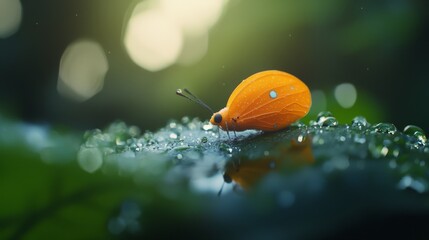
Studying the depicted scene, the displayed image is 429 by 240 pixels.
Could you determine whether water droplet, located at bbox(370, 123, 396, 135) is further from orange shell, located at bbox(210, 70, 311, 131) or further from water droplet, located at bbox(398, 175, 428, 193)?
water droplet, located at bbox(398, 175, 428, 193)

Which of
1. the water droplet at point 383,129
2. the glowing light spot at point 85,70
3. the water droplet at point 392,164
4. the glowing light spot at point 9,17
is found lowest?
the water droplet at point 392,164

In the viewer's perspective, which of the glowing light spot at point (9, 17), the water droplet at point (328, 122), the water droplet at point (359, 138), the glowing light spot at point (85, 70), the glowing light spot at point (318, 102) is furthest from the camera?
the glowing light spot at point (85, 70)

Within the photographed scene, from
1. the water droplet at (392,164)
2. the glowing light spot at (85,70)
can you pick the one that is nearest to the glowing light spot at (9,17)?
the glowing light spot at (85,70)

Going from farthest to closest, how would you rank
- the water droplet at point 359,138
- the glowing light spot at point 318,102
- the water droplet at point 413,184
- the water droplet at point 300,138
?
the glowing light spot at point 318,102 < the water droplet at point 300,138 < the water droplet at point 359,138 < the water droplet at point 413,184

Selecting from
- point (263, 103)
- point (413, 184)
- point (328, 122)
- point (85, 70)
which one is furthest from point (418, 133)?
point (85, 70)

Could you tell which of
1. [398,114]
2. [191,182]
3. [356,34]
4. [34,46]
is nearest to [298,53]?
[356,34]

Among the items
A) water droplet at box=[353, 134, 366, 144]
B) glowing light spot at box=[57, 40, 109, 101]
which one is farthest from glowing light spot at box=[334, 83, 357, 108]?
glowing light spot at box=[57, 40, 109, 101]

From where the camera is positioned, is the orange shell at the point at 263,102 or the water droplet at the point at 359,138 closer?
the water droplet at the point at 359,138

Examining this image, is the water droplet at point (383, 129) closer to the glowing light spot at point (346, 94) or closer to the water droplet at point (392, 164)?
the water droplet at point (392, 164)

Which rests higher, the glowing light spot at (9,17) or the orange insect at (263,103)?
the glowing light spot at (9,17)
